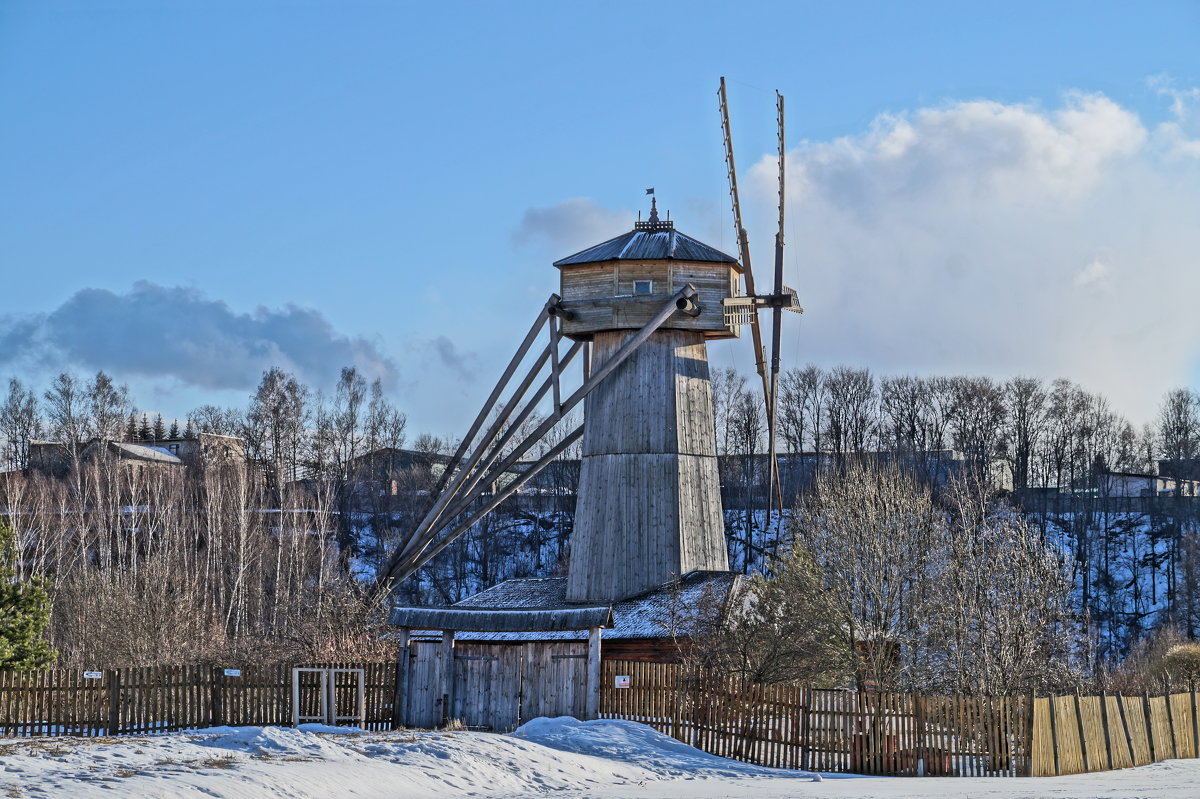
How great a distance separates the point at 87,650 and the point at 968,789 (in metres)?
25.2

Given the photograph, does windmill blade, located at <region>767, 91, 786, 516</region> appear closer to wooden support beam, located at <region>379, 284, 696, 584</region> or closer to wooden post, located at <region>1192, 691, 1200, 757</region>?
wooden support beam, located at <region>379, 284, 696, 584</region>

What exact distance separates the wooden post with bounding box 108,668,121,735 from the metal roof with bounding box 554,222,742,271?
15.5 metres

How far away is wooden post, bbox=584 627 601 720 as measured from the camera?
73.2 ft

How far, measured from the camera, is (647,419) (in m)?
32.8

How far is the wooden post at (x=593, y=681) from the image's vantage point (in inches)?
878

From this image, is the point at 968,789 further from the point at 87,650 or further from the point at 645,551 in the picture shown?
the point at 87,650

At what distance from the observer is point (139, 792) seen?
13938mm

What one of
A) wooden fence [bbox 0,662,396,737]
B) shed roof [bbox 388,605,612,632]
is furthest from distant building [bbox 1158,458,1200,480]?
wooden fence [bbox 0,662,396,737]

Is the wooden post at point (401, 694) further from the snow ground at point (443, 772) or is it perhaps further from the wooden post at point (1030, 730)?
the wooden post at point (1030, 730)

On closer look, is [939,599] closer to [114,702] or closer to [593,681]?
[593,681]

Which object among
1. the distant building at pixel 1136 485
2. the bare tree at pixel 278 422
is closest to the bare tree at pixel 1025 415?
the distant building at pixel 1136 485

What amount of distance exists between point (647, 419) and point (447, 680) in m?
11.0

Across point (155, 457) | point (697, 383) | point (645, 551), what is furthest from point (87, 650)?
point (155, 457)

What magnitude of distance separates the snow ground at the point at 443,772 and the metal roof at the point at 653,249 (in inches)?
581
